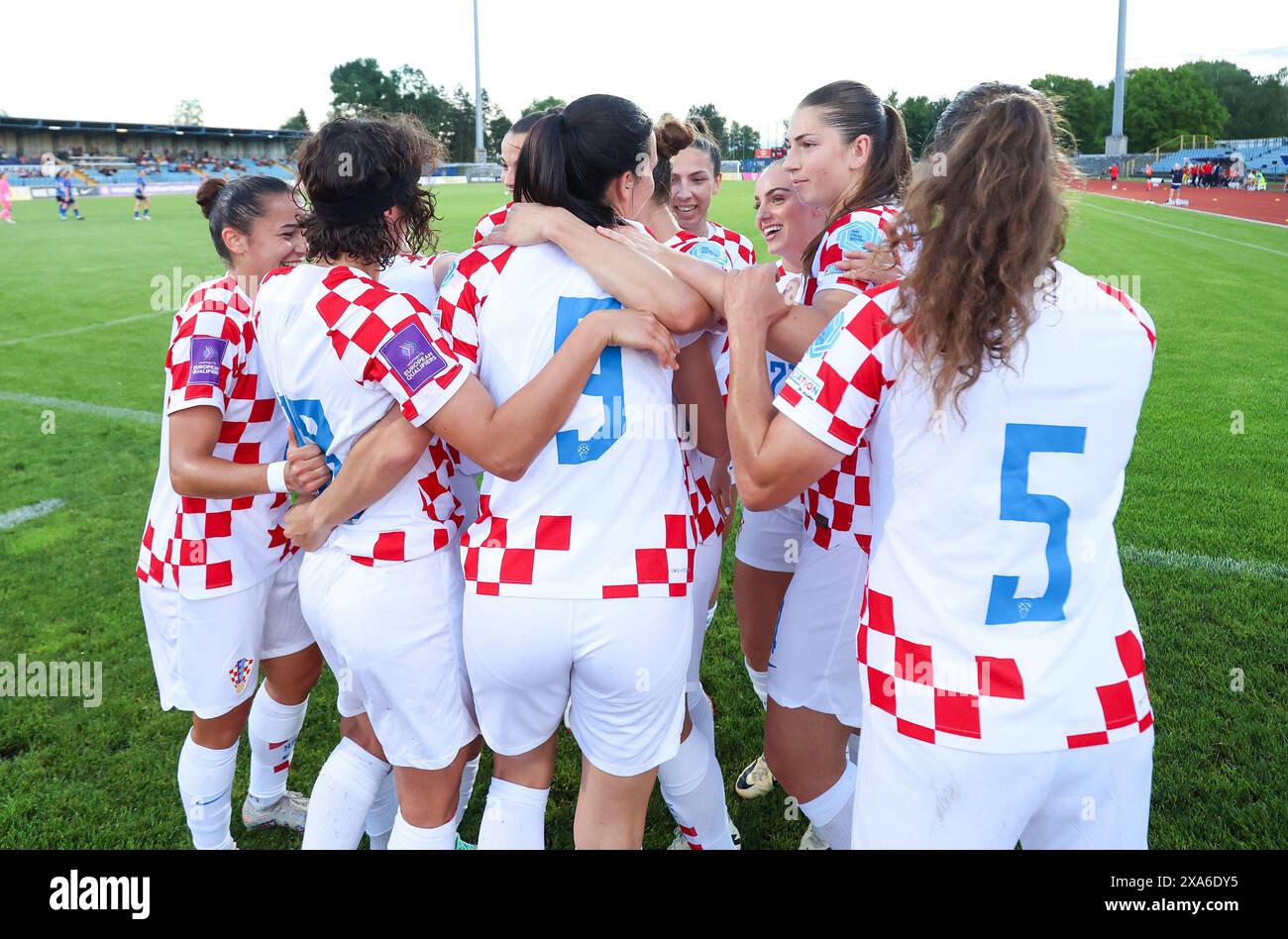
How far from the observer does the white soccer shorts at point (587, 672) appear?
1.89 meters

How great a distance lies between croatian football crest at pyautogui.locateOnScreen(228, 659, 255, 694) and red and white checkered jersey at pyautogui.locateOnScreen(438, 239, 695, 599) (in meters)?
1.00

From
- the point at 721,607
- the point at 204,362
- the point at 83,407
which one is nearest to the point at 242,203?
the point at 204,362

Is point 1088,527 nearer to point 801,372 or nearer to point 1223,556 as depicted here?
point 801,372

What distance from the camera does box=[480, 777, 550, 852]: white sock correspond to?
Result: 2.04 meters

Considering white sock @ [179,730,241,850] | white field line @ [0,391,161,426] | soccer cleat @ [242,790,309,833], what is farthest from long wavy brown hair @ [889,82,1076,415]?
white field line @ [0,391,161,426]

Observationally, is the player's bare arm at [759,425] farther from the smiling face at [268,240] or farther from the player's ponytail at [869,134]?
the smiling face at [268,240]

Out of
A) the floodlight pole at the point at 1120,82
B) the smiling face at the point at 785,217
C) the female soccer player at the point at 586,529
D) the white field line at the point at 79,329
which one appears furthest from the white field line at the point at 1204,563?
the floodlight pole at the point at 1120,82

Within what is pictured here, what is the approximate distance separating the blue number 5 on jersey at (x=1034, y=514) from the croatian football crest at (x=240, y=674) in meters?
2.00

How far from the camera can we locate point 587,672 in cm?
192
